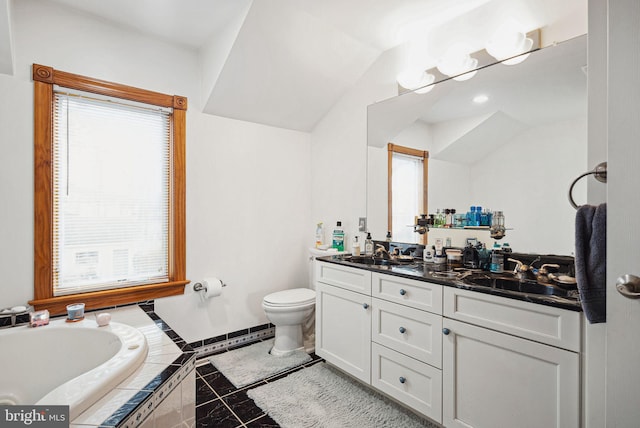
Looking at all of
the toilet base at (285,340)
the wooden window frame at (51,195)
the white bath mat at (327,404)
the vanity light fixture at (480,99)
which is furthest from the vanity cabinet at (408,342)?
the wooden window frame at (51,195)

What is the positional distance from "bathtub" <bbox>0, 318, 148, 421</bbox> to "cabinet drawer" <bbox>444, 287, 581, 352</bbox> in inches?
60.2

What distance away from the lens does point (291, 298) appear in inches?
105

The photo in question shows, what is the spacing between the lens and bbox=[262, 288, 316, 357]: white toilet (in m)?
2.57

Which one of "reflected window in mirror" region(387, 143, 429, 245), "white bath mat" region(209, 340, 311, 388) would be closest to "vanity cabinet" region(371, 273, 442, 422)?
"reflected window in mirror" region(387, 143, 429, 245)

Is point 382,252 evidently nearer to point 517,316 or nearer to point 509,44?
point 517,316

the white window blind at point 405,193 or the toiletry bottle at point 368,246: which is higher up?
the white window blind at point 405,193

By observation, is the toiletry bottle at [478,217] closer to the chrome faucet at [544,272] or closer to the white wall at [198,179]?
the chrome faucet at [544,272]

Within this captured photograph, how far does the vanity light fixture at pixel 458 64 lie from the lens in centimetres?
210

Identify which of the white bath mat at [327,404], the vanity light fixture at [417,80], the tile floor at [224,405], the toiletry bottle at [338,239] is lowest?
the tile floor at [224,405]

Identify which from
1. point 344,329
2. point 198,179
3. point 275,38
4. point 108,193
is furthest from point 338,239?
point 108,193

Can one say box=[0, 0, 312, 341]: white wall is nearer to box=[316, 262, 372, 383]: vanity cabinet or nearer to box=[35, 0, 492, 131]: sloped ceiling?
box=[35, 0, 492, 131]: sloped ceiling

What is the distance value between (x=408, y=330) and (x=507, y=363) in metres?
0.52

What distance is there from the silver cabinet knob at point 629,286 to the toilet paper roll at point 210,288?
8.01 feet

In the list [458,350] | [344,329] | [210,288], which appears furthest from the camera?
[210,288]
